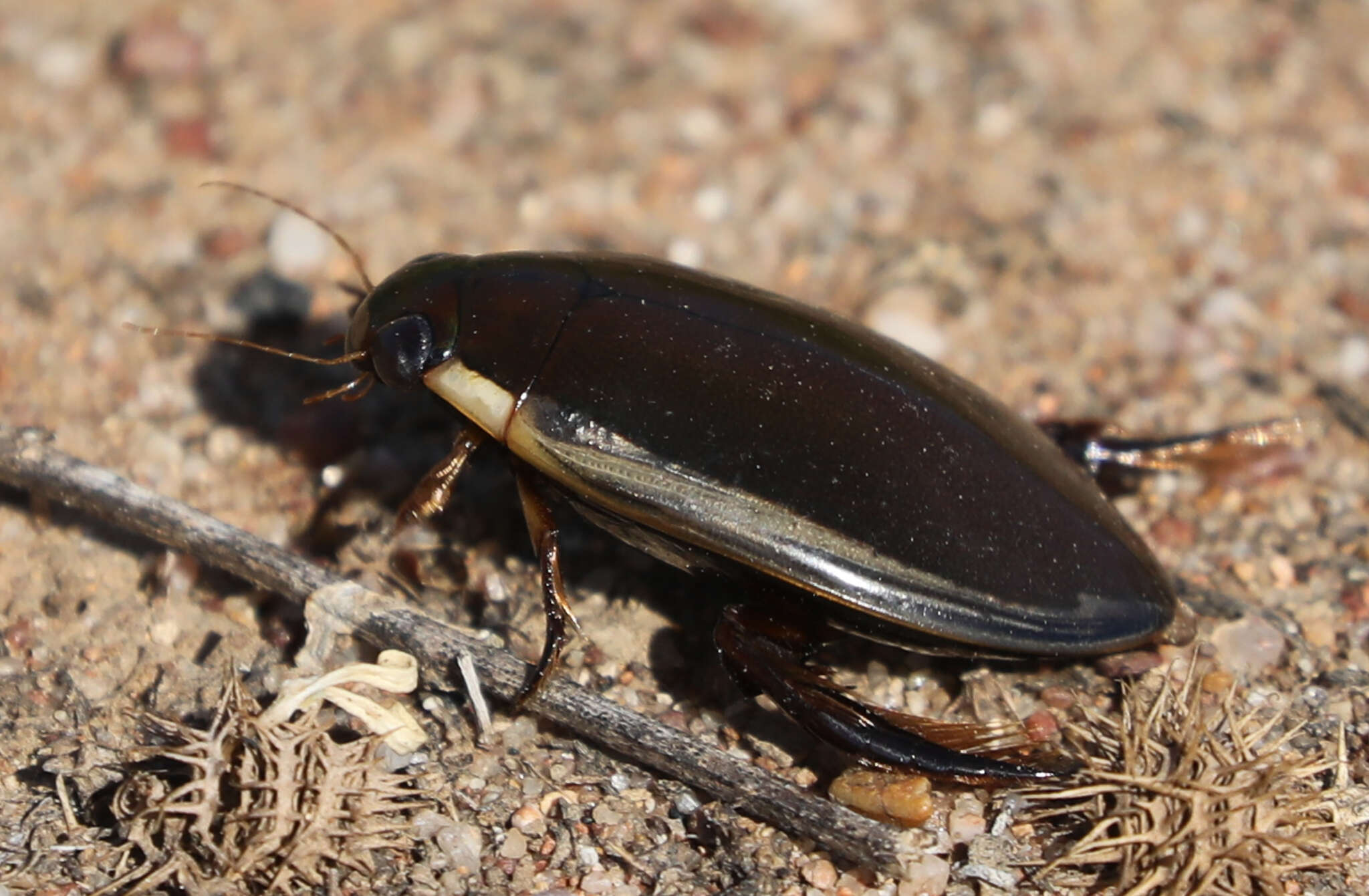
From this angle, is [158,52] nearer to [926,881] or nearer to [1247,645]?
[926,881]

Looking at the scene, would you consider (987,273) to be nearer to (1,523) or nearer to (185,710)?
(185,710)

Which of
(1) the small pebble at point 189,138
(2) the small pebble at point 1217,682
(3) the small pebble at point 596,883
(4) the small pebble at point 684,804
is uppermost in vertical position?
(1) the small pebble at point 189,138

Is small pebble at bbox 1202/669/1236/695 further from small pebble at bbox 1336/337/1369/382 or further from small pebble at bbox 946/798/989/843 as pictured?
small pebble at bbox 1336/337/1369/382

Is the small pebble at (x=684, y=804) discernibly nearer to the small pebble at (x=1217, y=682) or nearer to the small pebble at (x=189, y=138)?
the small pebble at (x=1217, y=682)

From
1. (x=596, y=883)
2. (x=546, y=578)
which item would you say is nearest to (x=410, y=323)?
(x=546, y=578)

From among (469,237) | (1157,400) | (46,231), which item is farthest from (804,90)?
(46,231)

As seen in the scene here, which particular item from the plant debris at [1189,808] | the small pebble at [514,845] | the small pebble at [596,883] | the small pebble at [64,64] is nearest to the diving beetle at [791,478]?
the plant debris at [1189,808]

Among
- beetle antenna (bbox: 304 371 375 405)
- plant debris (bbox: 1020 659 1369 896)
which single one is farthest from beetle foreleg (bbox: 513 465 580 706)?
plant debris (bbox: 1020 659 1369 896)
